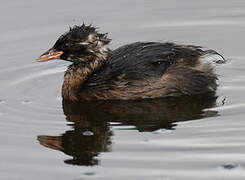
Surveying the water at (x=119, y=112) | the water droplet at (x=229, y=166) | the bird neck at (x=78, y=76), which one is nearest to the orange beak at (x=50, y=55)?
the bird neck at (x=78, y=76)

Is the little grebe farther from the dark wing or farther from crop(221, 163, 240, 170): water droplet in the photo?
crop(221, 163, 240, 170): water droplet

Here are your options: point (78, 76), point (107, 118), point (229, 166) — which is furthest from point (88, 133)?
point (229, 166)

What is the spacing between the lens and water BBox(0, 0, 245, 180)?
347 inches

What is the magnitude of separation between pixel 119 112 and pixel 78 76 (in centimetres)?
109

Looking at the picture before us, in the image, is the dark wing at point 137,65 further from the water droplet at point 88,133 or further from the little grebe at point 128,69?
the water droplet at point 88,133

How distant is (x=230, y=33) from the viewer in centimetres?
1336

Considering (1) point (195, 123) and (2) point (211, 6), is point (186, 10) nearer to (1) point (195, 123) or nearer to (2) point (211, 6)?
(2) point (211, 6)

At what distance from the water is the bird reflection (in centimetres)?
1

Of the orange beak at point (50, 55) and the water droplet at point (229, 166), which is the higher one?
→ the orange beak at point (50, 55)

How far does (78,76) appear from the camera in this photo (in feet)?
38.2

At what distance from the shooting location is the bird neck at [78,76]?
11523 mm

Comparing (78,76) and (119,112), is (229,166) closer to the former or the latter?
(119,112)

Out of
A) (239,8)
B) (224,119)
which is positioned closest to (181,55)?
(224,119)

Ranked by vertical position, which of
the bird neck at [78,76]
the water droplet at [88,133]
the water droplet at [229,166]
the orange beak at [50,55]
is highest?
the orange beak at [50,55]
